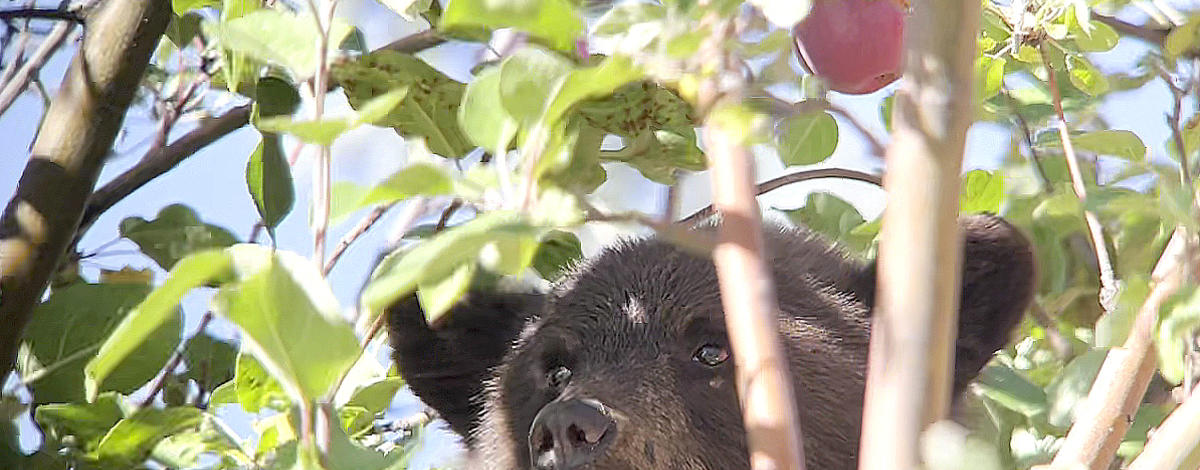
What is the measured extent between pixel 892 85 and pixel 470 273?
0.83 meters

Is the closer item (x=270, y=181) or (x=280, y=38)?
(x=280, y=38)

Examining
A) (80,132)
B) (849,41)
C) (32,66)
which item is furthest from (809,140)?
(32,66)

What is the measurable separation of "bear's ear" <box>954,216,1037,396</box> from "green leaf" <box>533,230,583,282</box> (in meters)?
0.49

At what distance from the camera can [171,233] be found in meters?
2.06

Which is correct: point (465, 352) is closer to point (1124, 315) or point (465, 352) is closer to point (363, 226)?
point (363, 226)

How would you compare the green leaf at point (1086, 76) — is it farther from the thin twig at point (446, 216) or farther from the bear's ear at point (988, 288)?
the thin twig at point (446, 216)

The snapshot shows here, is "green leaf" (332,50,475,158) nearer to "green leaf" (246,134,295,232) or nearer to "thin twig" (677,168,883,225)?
"green leaf" (246,134,295,232)

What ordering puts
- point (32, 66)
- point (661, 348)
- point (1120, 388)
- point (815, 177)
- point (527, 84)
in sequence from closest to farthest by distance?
point (527, 84), point (1120, 388), point (815, 177), point (661, 348), point (32, 66)

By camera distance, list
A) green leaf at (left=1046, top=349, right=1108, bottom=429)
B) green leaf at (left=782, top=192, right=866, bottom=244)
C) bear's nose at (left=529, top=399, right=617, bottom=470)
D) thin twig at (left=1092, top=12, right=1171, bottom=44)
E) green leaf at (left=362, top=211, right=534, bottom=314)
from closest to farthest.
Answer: green leaf at (left=362, top=211, right=534, bottom=314), green leaf at (left=1046, top=349, right=1108, bottom=429), bear's nose at (left=529, top=399, right=617, bottom=470), green leaf at (left=782, top=192, right=866, bottom=244), thin twig at (left=1092, top=12, right=1171, bottom=44)

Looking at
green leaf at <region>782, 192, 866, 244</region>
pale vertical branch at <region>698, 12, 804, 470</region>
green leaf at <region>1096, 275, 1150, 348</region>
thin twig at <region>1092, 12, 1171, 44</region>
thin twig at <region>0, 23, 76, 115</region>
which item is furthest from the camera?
thin twig at <region>0, 23, 76, 115</region>

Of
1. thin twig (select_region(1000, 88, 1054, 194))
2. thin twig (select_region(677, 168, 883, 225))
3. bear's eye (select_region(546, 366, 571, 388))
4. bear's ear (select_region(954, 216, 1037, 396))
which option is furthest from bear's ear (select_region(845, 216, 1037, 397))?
bear's eye (select_region(546, 366, 571, 388))

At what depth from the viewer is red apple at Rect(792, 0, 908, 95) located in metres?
1.53

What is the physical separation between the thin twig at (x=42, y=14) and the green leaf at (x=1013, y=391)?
1.24 meters

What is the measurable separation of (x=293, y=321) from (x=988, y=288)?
122 centimetres
